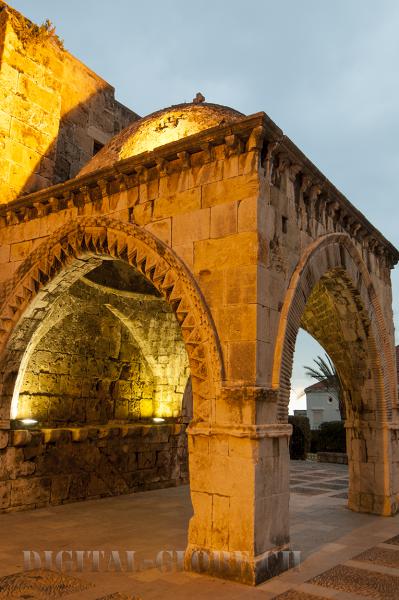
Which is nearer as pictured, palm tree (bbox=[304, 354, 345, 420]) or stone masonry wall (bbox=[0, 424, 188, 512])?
stone masonry wall (bbox=[0, 424, 188, 512])

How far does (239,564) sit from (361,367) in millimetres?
4341

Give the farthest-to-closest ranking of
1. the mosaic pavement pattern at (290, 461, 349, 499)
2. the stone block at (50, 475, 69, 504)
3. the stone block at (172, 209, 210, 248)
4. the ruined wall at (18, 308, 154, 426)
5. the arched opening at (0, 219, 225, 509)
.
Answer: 1. the mosaic pavement pattern at (290, 461, 349, 499)
2. the ruined wall at (18, 308, 154, 426)
3. the stone block at (50, 475, 69, 504)
4. the arched opening at (0, 219, 225, 509)
5. the stone block at (172, 209, 210, 248)

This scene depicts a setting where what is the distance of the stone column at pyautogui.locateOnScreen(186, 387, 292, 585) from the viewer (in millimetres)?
4570

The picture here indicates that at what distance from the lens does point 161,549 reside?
5.54 meters

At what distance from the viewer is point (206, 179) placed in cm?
554

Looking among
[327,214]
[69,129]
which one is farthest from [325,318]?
[69,129]

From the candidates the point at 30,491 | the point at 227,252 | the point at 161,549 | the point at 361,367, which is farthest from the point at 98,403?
the point at 227,252

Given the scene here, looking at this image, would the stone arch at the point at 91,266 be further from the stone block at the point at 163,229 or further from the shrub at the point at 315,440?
the shrub at the point at 315,440

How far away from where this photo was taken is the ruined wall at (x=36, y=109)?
8.12 meters

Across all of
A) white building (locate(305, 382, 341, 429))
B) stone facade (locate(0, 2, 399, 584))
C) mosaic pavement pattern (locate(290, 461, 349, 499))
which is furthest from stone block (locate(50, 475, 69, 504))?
white building (locate(305, 382, 341, 429))

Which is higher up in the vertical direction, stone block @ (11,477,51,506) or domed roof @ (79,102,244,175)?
domed roof @ (79,102,244,175)

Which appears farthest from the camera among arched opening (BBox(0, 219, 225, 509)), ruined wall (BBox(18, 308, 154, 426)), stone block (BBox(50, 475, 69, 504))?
ruined wall (BBox(18, 308, 154, 426))

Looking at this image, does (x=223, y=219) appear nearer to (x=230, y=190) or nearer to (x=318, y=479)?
(x=230, y=190)

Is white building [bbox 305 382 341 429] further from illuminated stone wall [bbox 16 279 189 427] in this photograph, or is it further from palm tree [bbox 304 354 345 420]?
illuminated stone wall [bbox 16 279 189 427]
